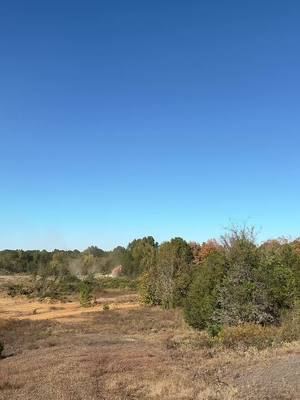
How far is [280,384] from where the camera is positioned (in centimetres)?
1251

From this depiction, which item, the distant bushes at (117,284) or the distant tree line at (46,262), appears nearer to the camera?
the distant bushes at (117,284)

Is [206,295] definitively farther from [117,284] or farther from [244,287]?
[117,284]

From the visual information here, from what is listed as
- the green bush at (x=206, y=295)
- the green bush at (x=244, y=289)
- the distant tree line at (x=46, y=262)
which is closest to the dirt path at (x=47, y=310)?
the green bush at (x=206, y=295)

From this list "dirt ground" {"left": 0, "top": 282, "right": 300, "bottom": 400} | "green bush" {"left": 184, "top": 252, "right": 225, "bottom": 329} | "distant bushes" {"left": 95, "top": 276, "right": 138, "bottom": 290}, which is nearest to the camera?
"dirt ground" {"left": 0, "top": 282, "right": 300, "bottom": 400}

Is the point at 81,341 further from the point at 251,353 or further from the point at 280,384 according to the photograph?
the point at 280,384

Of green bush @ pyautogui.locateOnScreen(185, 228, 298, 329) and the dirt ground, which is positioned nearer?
the dirt ground

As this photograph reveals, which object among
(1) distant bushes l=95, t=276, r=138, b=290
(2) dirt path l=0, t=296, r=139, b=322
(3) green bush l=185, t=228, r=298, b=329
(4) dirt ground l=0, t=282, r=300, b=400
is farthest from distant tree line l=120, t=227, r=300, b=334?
(1) distant bushes l=95, t=276, r=138, b=290

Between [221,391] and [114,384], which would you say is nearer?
[221,391]

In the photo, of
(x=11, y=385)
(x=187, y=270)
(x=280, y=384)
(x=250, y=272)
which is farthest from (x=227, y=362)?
(x=187, y=270)

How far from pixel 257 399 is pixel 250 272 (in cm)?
1740

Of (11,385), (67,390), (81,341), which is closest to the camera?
(67,390)

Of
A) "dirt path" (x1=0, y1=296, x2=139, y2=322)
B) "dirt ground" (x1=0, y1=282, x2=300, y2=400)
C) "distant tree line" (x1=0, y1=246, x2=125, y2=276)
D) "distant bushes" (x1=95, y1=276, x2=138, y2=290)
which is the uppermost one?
"distant tree line" (x1=0, y1=246, x2=125, y2=276)

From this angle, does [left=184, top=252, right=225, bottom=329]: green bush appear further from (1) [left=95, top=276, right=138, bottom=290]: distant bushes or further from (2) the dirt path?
(1) [left=95, top=276, right=138, bottom=290]: distant bushes

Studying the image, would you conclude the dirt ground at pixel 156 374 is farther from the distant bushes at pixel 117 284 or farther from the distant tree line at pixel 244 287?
the distant bushes at pixel 117 284
